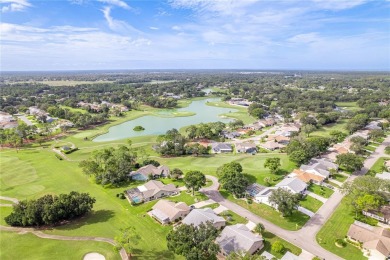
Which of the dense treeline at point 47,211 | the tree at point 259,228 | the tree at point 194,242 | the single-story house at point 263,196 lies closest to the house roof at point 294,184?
the single-story house at point 263,196

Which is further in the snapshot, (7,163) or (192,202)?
(7,163)

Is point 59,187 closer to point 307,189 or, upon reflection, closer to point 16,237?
point 16,237

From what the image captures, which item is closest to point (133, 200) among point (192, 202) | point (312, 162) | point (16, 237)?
point (192, 202)

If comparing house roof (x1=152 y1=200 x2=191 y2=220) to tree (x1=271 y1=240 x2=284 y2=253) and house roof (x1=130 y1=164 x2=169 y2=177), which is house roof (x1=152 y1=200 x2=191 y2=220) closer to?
house roof (x1=130 y1=164 x2=169 y2=177)

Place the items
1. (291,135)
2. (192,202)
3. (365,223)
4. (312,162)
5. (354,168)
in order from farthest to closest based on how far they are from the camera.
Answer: (291,135) → (312,162) → (354,168) → (192,202) → (365,223)

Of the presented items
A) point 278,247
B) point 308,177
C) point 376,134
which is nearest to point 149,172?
point 278,247

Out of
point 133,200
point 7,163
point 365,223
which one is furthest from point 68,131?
point 365,223

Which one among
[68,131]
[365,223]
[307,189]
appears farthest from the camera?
[68,131]

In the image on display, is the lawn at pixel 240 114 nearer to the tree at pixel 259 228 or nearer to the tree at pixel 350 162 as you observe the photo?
the tree at pixel 350 162
